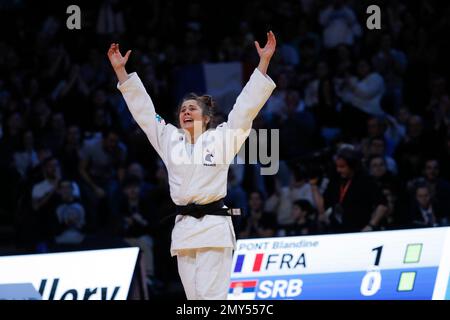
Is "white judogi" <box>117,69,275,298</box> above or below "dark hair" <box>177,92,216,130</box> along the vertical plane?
below

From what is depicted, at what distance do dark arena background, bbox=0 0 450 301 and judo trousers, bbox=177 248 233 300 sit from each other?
6.49ft

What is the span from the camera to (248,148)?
11.0 m

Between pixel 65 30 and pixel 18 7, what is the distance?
3.41ft

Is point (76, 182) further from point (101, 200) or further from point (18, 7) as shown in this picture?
point (18, 7)

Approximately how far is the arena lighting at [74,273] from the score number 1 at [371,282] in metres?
1.88

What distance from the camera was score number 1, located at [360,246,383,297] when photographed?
350 inches

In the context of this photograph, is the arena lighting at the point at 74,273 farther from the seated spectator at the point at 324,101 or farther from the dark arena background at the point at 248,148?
the seated spectator at the point at 324,101

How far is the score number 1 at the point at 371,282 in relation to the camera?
29.1 ft

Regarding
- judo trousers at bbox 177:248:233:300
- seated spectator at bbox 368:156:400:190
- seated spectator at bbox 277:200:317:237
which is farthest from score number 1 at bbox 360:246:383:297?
judo trousers at bbox 177:248:233:300

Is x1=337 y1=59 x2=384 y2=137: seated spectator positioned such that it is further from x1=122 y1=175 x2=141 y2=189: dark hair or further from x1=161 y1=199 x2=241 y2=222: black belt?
x1=161 y1=199 x2=241 y2=222: black belt

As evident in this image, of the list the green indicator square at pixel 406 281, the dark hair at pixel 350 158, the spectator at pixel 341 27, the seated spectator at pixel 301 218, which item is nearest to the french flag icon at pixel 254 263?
the green indicator square at pixel 406 281

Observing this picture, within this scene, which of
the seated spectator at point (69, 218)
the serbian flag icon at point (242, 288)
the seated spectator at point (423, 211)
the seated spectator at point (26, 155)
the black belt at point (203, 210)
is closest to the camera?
the black belt at point (203, 210)

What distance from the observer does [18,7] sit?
15.6 m

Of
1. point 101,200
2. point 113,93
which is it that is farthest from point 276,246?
point 113,93
